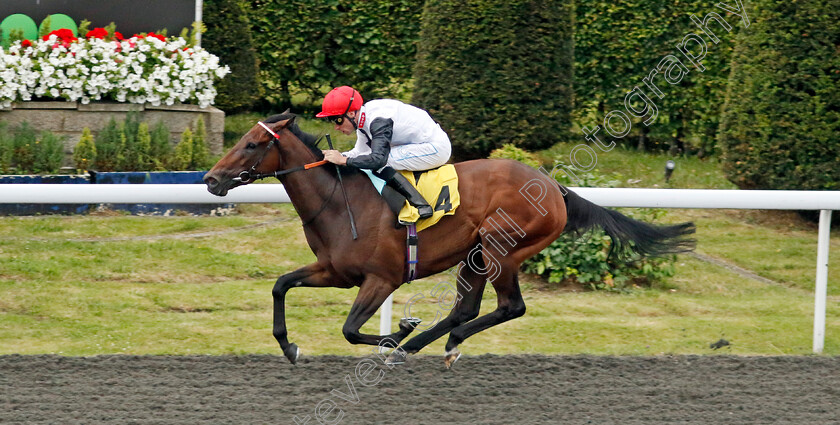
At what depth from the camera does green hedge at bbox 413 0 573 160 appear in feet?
26.8

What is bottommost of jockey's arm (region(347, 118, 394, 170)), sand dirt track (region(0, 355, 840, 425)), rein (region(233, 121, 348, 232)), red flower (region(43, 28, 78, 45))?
sand dirt track (region(0, 355, 840, 425))

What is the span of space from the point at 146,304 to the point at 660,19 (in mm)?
5557

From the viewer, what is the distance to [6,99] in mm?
7930

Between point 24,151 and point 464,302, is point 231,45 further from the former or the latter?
point 464,302

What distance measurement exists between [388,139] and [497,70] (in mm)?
3949

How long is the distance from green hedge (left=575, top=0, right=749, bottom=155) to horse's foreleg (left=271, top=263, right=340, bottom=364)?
18.3 ft

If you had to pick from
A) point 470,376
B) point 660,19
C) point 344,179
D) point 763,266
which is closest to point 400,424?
point 470,376

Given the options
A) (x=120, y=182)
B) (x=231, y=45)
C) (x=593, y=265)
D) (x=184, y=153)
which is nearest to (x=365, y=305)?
(x=593, y=265)

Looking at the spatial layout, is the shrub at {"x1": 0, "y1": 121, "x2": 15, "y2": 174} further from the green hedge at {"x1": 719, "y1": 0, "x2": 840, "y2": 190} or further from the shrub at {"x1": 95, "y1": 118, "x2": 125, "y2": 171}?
the green hedge at {"x1": 719, "y1": 0, "x2": 840, "y2": 190}

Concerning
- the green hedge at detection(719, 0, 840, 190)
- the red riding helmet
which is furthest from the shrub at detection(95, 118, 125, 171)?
the green hedge at detection(719, 0, 840, 190)

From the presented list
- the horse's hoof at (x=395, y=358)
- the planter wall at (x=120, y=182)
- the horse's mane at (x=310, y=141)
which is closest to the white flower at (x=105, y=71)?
the planter wall at (x=120, y=182)

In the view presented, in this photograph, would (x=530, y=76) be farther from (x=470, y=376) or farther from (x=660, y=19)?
(x=470, y=376)

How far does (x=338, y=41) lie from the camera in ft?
32.3

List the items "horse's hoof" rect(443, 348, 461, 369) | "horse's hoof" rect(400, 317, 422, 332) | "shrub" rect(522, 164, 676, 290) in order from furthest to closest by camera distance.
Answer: "shrub" rect(522, 164, 676, 290)
"horse's hoof" rect(443, 348, 461, 369)
"horse's hoof" rect(400, 317, 422, 332)
